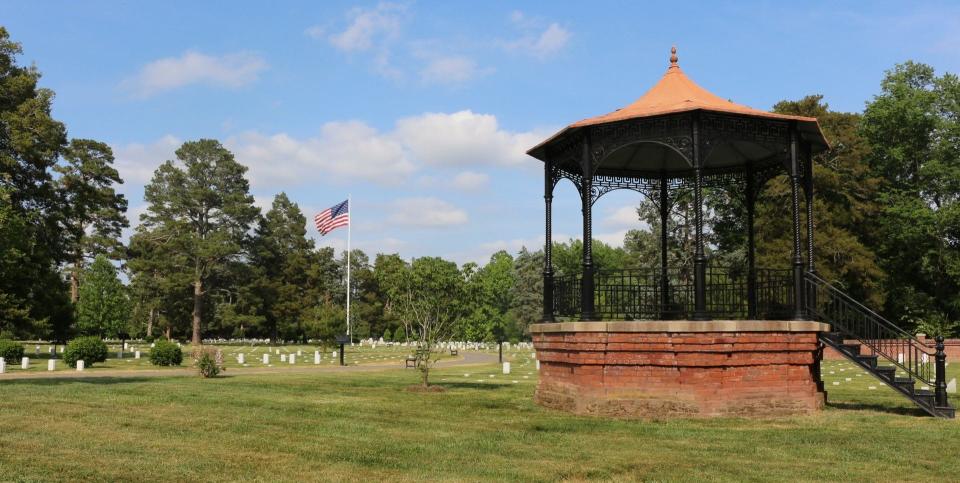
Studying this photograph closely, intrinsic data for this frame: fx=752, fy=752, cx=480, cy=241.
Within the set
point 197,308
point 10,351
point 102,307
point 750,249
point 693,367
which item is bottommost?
point 10,351

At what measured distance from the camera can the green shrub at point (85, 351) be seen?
32.4m

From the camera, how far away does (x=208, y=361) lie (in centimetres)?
2530

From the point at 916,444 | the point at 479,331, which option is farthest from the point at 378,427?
the point at 479,331

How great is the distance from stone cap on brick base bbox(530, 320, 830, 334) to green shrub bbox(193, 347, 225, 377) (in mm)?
15485

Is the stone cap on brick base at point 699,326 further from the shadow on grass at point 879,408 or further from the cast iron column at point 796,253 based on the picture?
the shadow on grass at point 879,408

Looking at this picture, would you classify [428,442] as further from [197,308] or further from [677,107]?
[197,308]

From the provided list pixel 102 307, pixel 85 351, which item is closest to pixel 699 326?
pixel 85 351

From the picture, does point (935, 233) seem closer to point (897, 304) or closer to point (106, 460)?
point (897, 304)

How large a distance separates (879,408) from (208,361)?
19962 millimetres

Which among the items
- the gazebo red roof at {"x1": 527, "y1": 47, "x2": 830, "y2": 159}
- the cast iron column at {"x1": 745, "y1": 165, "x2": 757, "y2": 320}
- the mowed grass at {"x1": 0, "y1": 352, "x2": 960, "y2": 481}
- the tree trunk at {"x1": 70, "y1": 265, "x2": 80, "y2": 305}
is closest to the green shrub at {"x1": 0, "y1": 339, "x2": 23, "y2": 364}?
the mowed grass at {"x1": 0, "y1": 352, "x2": 960, "y2": 481}

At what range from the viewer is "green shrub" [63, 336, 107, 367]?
3241cm

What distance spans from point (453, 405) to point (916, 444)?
8.79 meters

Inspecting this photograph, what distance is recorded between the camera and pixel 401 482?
7.95 m

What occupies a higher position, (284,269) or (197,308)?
(284,269)
